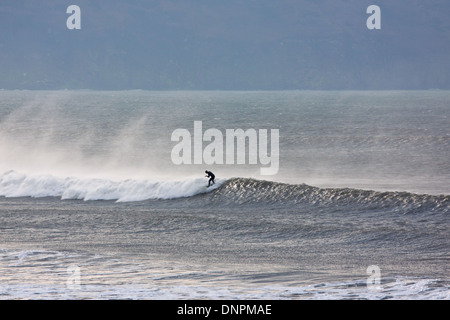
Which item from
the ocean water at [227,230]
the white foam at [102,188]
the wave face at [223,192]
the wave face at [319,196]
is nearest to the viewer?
the ocean water at [227,230]

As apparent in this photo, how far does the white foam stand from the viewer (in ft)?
108

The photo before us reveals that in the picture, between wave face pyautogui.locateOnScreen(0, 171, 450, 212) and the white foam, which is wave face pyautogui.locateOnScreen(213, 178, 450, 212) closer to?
wave face pyautogui.locateOnScreen(0, 171, 450, 212)

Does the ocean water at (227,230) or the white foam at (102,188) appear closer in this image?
the ocean water at (227,230)

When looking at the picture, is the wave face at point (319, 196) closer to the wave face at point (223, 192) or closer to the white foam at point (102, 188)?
the wave face at point (223, 192)

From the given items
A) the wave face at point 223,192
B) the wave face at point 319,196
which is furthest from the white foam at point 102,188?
A: the wave face at point 319,196

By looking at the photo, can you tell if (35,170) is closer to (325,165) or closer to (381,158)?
(325,165)

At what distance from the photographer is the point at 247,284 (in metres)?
16.5

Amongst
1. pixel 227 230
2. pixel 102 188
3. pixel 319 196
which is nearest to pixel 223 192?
pixel 319 196

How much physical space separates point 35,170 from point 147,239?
2227 centimetres

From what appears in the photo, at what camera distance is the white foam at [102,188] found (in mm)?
32844

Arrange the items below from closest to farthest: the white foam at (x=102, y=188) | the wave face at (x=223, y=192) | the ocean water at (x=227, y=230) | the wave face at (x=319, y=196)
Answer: the ocean water at (x=227, y=230) < the wave face at (x=319, y=196) < the wave face at (x=223, y=192) < the white foam at (x=102, y=188)

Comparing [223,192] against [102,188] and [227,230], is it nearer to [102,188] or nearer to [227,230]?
[102,188]

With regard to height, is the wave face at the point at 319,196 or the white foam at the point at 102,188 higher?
the white foam at the point at 102,188
